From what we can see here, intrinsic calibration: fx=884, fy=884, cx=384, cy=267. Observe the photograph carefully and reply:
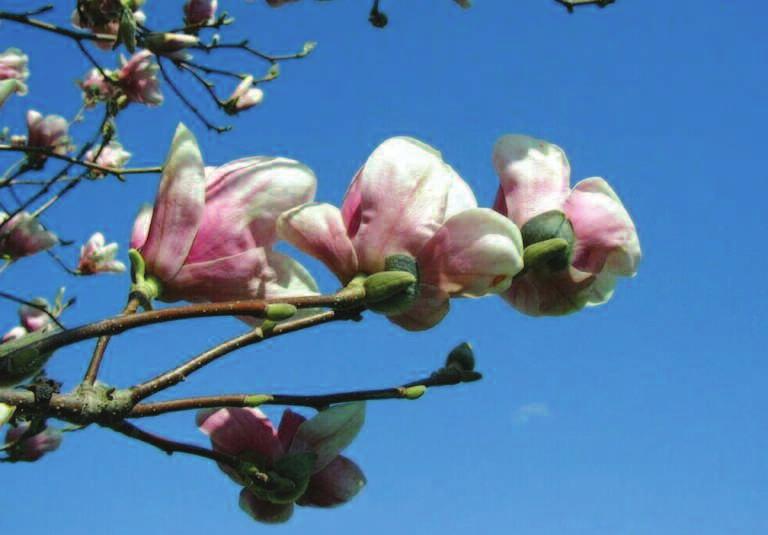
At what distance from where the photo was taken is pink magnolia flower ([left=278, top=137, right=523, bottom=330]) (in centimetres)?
83

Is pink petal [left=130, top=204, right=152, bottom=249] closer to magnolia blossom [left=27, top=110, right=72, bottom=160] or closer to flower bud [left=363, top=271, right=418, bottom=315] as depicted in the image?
flower bud [left=363, top=271, right=418, bottom=315]

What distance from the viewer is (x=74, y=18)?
307cm

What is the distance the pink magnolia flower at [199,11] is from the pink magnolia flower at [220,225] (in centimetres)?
261

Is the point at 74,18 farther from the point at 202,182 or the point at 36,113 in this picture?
the point at 202,182

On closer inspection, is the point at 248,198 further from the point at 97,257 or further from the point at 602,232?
the point at 97,257

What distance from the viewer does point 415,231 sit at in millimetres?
839

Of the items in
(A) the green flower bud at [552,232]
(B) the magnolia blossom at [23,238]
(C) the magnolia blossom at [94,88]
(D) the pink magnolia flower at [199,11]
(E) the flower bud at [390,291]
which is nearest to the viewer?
(E) the flower bud at [390,291]

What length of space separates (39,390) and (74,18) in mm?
2624

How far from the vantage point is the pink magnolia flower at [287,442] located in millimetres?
1007

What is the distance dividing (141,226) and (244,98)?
7.59ft

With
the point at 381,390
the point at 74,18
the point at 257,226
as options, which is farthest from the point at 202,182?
the point at 74,18

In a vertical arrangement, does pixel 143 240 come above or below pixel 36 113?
above

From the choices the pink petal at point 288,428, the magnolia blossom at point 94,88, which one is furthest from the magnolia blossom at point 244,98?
the pink petal at point 288,428

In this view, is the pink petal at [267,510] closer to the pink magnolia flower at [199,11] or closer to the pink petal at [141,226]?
the pink petal at [141,226]
